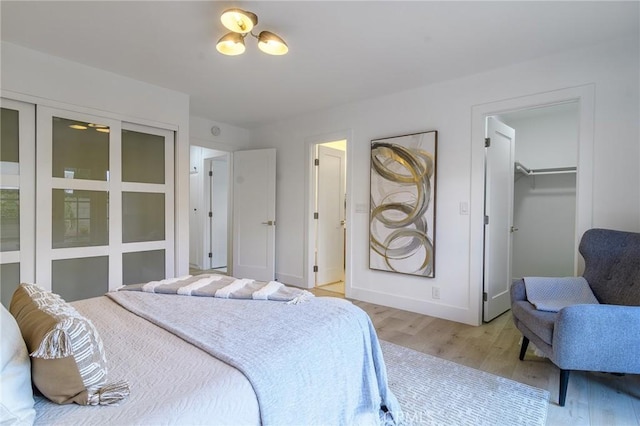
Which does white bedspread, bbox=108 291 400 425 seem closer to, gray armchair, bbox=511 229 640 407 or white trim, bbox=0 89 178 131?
gray armchair, bbox=511 229 640 407

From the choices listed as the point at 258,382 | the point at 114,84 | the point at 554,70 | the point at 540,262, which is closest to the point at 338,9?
the point at 554,70

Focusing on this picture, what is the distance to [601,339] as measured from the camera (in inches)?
69.9

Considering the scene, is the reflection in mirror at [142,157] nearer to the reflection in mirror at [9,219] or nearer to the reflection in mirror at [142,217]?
the reflection in mirror at [142,217]

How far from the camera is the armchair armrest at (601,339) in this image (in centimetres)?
175

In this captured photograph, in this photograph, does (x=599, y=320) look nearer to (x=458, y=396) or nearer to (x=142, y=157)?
(x=458, y=396)

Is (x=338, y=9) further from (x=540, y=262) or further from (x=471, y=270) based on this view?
(x=540, y=262)

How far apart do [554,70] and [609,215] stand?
4.19ft

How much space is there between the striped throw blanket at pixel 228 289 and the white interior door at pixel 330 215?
8.60 feet

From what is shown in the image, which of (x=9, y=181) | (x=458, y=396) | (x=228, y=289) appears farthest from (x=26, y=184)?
(x=458, y=396)

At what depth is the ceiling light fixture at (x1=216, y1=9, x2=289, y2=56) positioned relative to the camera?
198 centimetres

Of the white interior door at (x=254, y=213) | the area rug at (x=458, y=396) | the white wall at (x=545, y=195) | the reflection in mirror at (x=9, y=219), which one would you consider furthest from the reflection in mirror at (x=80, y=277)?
the white wall at (x=545, y=195)

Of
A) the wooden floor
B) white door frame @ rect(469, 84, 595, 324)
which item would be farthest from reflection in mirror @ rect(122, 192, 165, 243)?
white door frame @ rect(469, 84, 595, 324)

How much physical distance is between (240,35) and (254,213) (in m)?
3.02

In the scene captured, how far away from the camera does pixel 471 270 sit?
3.15 metres
